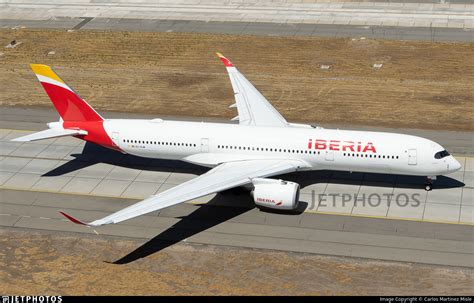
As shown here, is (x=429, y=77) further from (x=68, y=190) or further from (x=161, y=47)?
(x=68, y=190)

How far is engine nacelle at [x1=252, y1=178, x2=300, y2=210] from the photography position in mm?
49469

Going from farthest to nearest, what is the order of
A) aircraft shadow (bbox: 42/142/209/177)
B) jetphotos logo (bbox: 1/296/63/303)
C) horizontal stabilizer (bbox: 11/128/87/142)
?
1. aircraft shadow (bbox: 42/142/209/177)
2. horizontal stabilizer (bbox: 11/128/87/142)
3. jetphotos logo (bbox: 1/296/63/303)

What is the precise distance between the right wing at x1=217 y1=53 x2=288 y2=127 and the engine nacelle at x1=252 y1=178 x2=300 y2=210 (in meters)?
10.5

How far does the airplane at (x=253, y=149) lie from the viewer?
166 ft

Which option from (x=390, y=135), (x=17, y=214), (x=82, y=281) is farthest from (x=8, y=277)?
(x=390, y=135)

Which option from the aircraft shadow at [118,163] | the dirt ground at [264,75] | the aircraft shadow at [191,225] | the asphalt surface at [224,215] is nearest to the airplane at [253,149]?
the asphalt surface at [224,215]

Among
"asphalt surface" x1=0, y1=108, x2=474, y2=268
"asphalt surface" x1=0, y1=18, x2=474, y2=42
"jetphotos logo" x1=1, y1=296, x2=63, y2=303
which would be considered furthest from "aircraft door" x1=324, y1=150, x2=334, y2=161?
"asphalt surface" x1=0, y1=18, x2=474, y2=42

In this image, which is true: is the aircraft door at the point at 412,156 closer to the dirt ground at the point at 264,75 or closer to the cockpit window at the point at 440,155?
the cockpit window at the point at 440,155

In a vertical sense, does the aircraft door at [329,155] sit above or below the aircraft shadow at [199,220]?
above

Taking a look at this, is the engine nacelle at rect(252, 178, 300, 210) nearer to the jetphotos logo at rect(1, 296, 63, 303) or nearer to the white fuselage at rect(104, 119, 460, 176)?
the white fuselage at rect(104, 119, 460, 176)

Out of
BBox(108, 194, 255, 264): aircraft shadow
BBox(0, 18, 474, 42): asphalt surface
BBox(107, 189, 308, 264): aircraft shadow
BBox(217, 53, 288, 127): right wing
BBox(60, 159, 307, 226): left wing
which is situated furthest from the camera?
BBox(0, 18, 474, 42): asphalt surface

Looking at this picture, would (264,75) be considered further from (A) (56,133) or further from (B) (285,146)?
(A) (56,133)

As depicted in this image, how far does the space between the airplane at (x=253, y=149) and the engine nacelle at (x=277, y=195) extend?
7 cm

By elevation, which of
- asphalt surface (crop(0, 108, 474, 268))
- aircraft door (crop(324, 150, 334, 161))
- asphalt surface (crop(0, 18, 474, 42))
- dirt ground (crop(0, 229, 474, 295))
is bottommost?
dirt ground (crop(0, 229, 474, 295))
